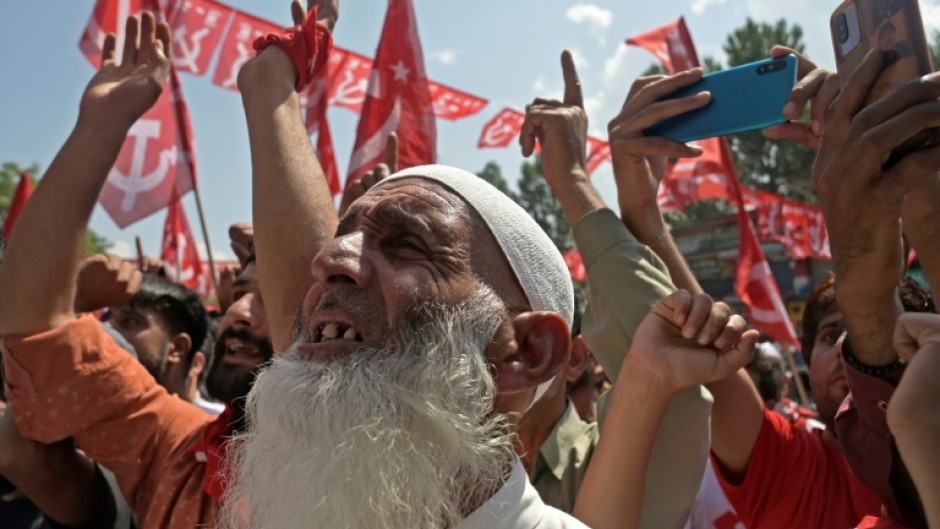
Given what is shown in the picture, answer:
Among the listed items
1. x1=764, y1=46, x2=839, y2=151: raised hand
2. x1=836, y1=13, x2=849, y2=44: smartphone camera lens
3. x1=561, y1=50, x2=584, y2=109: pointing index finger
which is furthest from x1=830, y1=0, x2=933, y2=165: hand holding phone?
x1=561, y1=50, x2=584, y2=109: pointing index finger

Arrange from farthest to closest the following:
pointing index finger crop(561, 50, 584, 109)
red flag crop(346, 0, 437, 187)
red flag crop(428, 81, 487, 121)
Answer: red flag crop(428, 81, 487, 121) → red flag crop(346, 0, 437, 187) → pointing index finger crop(561, 50, 584, 109)

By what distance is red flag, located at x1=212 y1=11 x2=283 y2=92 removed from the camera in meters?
Result: 7.09

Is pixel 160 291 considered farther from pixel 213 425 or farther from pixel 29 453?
pixel 213 425

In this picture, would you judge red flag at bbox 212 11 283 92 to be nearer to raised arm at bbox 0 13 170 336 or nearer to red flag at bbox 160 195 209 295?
red flag at bbox 160 195 209 295

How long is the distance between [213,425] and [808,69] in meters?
1.64

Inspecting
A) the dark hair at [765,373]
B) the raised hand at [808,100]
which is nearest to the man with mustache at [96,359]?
the raised hand at [808,100]

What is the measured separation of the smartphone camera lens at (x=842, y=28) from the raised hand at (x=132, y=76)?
1.65 m

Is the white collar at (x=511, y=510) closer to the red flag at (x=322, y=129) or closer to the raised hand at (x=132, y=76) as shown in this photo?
the raised hand at (x=132, y=76)

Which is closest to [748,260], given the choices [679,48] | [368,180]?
[679,48]

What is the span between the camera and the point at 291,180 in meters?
1.87

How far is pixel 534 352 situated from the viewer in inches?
62.6

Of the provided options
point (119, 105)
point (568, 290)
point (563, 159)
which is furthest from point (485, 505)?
point (119, 105)

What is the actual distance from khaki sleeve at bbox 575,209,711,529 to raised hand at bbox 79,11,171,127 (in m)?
1.19

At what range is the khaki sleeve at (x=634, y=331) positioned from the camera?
184cm
